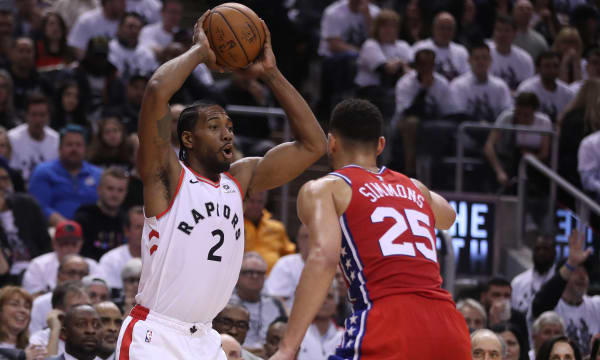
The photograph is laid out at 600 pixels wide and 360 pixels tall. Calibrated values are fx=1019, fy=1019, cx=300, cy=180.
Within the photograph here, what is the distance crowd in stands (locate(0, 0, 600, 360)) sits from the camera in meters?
8.89

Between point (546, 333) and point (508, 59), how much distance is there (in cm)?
580

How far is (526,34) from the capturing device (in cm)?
1463

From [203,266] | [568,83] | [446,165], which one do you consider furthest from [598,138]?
[203,266]

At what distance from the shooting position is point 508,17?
563 inches

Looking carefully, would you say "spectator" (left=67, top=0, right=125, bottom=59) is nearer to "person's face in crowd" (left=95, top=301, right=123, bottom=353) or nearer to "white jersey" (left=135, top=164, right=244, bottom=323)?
"person's face in crowd" (left=95, top=301, right=123, bottom=353)

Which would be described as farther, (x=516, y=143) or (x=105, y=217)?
(x=516, y=143)

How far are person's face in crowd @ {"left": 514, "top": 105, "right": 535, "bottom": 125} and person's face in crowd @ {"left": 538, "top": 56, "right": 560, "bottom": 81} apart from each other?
3.60 feet

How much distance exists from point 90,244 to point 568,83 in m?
7.09

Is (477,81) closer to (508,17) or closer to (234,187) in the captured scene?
(508,17)

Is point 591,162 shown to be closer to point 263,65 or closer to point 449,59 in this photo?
point 449,59

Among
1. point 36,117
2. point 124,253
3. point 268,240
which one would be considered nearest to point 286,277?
point 268,240

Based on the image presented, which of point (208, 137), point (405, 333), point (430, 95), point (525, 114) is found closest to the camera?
point (405, 333)

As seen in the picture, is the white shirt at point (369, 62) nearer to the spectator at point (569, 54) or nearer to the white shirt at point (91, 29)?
the spectator at point (569, 54)

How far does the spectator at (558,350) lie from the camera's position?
8.22 metres
